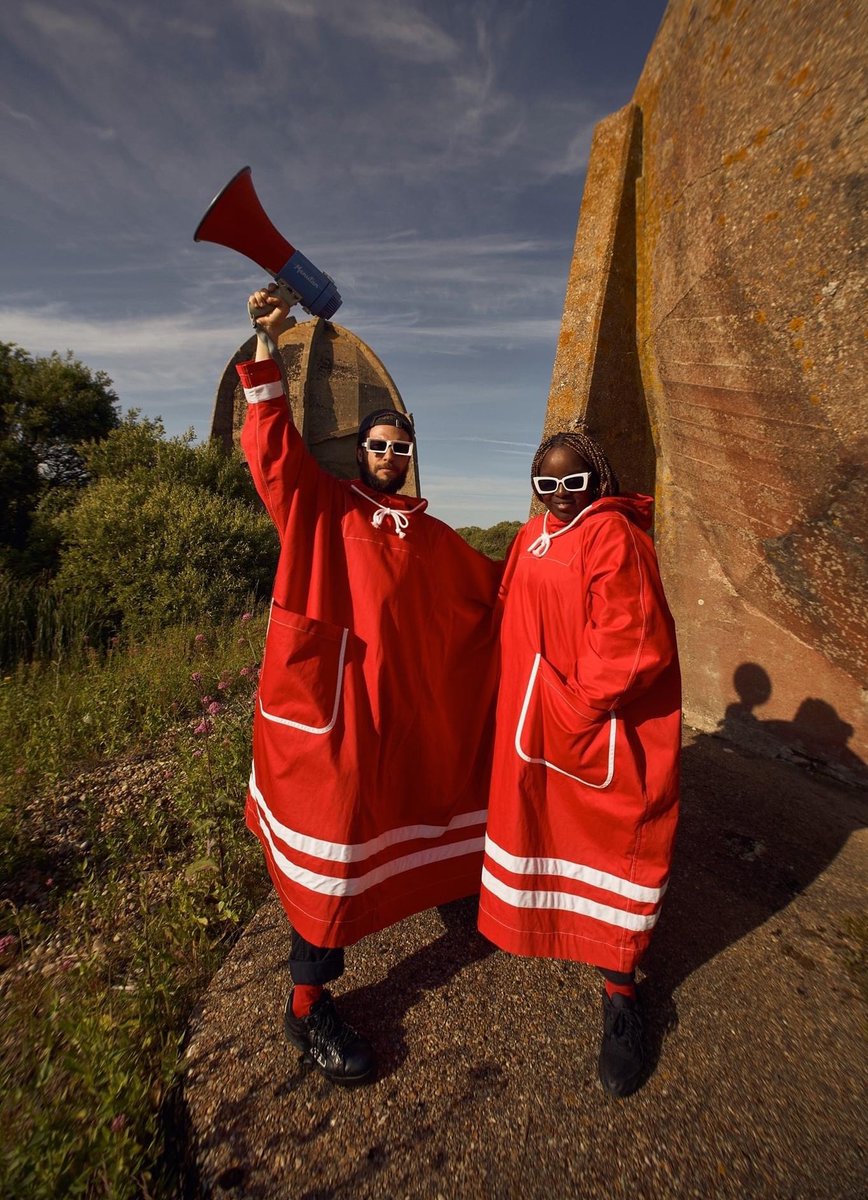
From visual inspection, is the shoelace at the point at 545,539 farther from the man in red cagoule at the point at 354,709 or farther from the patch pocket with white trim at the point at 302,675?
the patch pocket with white trim at the point at 302,675

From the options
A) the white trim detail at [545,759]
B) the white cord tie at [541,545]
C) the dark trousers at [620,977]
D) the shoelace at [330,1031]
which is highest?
the white cord tie at [541,545]

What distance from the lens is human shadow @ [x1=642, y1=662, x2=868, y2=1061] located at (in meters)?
2.04

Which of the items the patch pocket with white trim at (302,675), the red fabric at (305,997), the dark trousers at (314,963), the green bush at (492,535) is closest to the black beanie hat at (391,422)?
the patch pocket with white trim at (302,675)

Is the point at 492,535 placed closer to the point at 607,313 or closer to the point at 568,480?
the point at 607,313

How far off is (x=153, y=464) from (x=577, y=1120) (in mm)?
12714

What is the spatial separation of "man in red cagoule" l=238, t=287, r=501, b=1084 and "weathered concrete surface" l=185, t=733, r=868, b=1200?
158mm

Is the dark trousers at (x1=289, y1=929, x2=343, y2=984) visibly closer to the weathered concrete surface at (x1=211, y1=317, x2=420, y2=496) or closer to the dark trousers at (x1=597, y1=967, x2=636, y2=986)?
the dark trousers at (x1=597, y1=967, x2=636, y2=986)

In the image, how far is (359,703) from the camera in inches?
64.7

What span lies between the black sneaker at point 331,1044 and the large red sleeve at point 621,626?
3.94 ft

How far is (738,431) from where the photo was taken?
273 centimetres

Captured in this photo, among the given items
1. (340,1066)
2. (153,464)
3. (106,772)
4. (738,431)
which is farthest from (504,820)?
(153,464)

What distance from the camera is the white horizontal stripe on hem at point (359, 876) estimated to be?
5.20ft

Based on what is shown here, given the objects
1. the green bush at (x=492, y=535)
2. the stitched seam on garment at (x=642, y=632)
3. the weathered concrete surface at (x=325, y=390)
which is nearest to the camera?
the stitched seam on garment at (x=642, y=632)

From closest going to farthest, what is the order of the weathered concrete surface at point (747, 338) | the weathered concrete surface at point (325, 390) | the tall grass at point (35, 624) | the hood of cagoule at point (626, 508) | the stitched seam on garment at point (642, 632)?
the stitched seam on garment at point (642, 632) < the hood of cagoule at point (626, 508) < the weathered concrete surface at point (747, 338) < the tall grass at point (35, 624) < the weathered concrete surface at point (325, 390)
